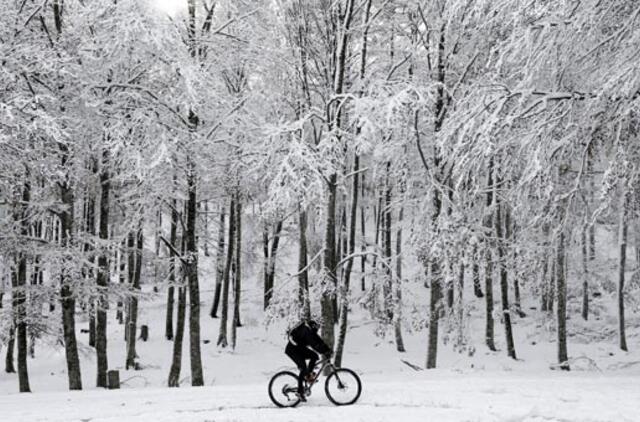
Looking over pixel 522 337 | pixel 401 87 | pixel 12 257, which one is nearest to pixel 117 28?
pixel 401 87

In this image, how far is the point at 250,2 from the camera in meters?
14.7

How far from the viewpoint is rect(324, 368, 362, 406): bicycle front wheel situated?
9148 millimetres

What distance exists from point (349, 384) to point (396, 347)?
1533cm

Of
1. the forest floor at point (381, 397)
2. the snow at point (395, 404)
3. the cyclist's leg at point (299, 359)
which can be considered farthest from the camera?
the cyclist's leg at point (299, 359)

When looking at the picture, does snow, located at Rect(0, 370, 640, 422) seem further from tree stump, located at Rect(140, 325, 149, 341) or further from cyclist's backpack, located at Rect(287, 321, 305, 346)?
tree stump, located at Rect(140, 325, 149, 341)

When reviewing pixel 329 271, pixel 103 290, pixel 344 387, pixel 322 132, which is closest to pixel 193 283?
pixel 103 290

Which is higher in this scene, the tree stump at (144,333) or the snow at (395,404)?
the snow at (395,404)

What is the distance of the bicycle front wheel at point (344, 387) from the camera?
9148 millimetres

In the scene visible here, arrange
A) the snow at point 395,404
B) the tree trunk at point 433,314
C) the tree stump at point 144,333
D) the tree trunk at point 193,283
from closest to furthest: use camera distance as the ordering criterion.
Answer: the snow at point 395,404, the tree trunk at point 193,283, the tree trunk at point 433,314, the tree stump at point 144,333

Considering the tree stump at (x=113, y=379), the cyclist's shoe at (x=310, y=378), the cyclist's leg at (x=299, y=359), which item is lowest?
the tree stump at (x=113, y=379)

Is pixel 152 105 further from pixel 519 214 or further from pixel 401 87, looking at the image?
pixel 519 214

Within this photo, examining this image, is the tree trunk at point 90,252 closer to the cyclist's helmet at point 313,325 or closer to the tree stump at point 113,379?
the tree stump at point 113,379

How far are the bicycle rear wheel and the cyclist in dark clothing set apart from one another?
0.18m

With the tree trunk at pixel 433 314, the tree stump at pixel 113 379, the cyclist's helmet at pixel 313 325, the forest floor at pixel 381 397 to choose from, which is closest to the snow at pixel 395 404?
the forest floor at pixel 381 397
